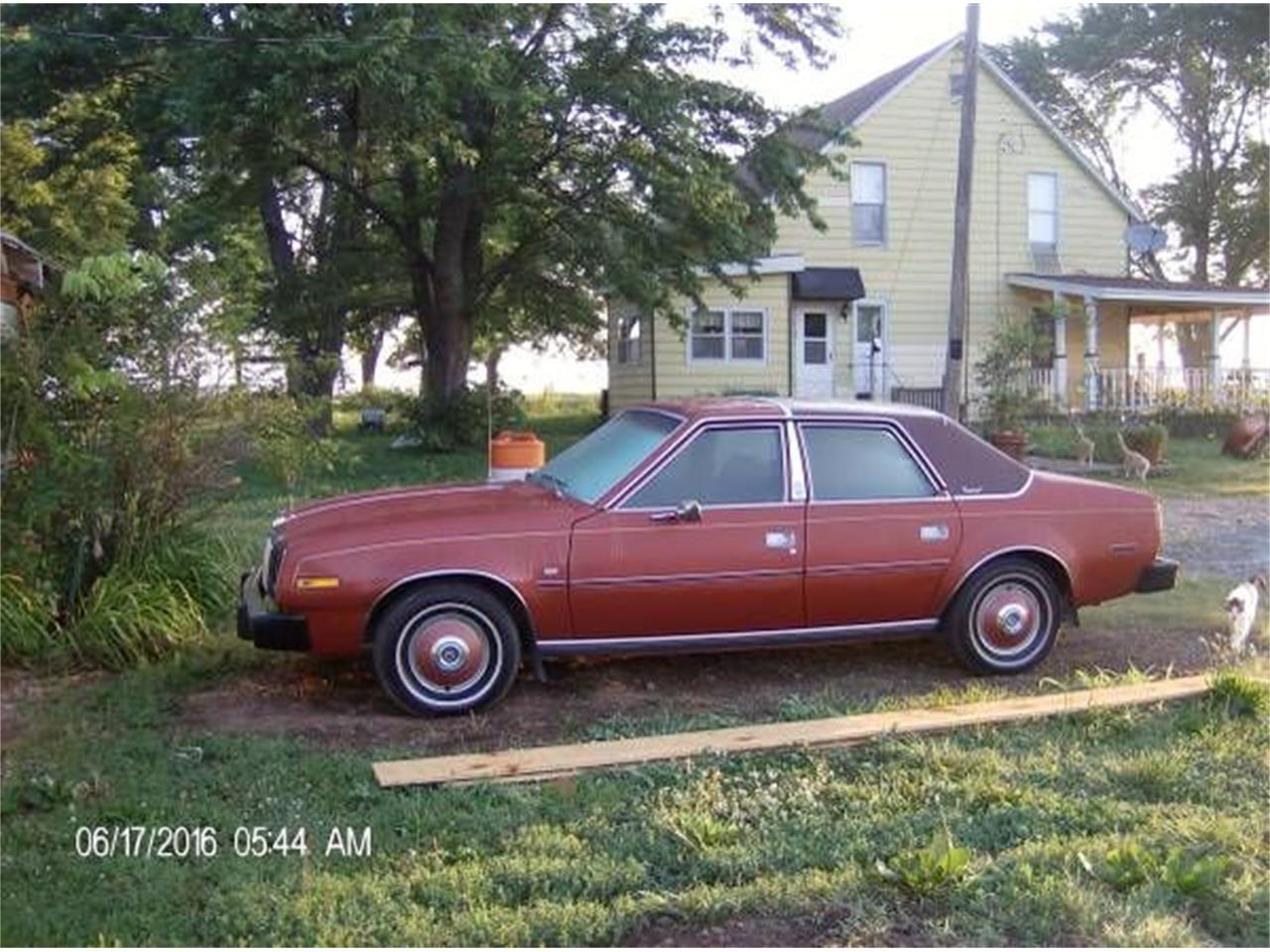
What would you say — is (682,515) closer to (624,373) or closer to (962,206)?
(962,206)

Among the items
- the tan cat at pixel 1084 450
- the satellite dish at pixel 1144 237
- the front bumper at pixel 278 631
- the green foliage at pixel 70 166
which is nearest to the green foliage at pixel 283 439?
the front bumper at pixel 278 631

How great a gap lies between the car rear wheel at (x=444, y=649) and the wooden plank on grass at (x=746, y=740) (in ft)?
1.98

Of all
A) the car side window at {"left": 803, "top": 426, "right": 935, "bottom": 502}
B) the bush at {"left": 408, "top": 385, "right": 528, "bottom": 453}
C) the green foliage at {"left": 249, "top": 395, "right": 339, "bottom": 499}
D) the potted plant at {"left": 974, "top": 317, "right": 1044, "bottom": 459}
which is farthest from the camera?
the bush at {"left": 408, "top": 385, "right": 528, "bottom": 453}

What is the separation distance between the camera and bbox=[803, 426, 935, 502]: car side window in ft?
21.5

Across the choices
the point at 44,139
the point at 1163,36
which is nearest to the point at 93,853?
the point at 44,139

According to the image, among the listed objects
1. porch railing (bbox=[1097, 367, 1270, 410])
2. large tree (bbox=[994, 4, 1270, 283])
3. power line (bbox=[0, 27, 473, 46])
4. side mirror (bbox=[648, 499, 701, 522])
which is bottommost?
side mirror (bbox=[648, 499, 701, 522])

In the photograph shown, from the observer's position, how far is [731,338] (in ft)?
81.9

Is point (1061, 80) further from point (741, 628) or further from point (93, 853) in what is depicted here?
point (93, 853)

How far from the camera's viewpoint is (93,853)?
170 inches

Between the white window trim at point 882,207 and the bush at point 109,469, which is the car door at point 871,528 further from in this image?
the white window trim at point 882,207

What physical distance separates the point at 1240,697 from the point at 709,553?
253 cm

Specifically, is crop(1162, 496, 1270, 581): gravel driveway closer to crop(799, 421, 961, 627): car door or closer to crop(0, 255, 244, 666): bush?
crop(799, 421, 961, 627): car door

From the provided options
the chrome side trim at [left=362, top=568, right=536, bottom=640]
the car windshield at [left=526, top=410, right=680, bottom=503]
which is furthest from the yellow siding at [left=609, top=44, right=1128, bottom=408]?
the chrome side trim at [left=362, top=568, right=536, bottom=640]

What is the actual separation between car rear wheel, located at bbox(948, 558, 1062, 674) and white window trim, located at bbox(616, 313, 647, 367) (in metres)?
18.7
